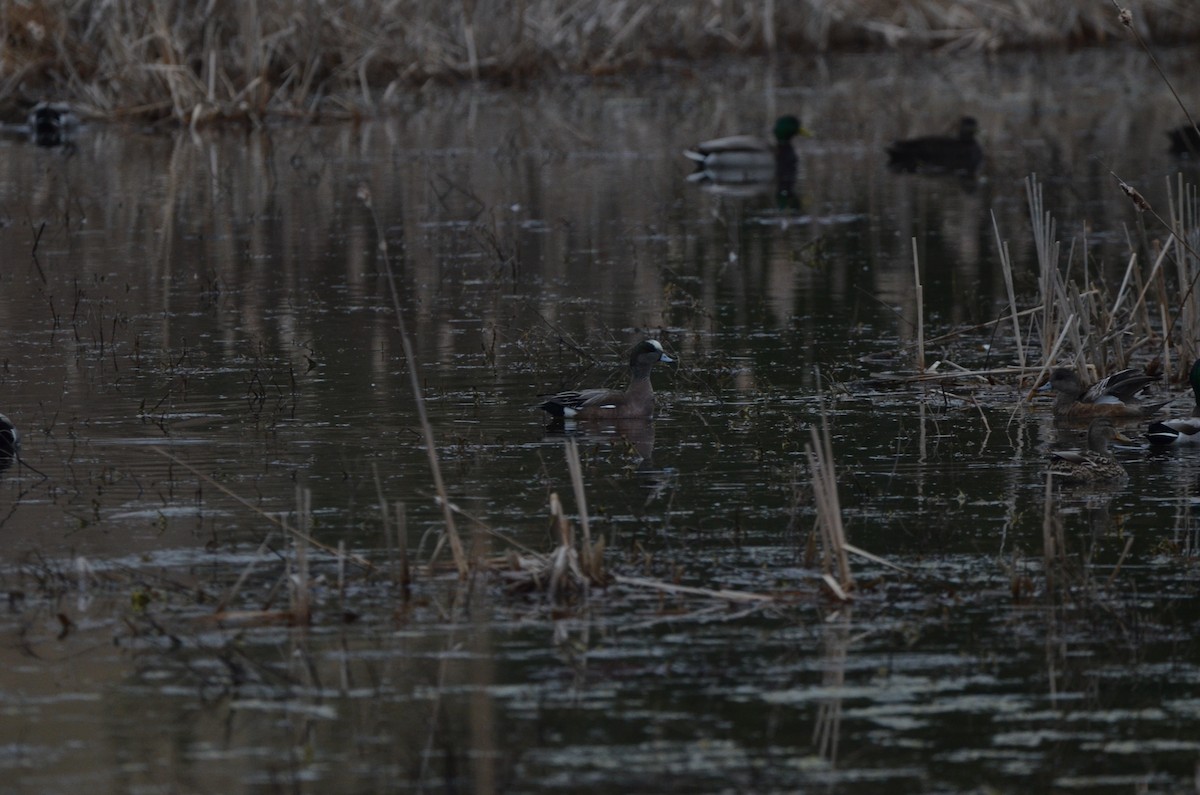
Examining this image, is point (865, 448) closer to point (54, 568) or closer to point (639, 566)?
point (639, 566)

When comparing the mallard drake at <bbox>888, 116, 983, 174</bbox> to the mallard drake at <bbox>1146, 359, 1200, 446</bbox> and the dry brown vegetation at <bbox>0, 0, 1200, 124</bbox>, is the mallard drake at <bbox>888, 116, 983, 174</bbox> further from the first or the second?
the mallard drake at <bbox>1146, 359, 1200, 446</bbox>

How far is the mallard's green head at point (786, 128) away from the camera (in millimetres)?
25562

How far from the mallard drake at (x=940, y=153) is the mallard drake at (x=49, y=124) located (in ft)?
36.8

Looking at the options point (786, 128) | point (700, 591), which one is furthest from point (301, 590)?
point (786, 128)

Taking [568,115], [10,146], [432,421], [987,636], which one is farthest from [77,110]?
[987,636]

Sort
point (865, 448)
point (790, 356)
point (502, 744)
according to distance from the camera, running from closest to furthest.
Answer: point (502, 744), point (865, 448), point (790, 356)

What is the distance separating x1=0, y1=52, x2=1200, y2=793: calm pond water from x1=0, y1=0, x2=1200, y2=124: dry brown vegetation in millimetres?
7992

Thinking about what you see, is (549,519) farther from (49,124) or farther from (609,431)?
(49,124)

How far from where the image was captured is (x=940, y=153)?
2538 cm

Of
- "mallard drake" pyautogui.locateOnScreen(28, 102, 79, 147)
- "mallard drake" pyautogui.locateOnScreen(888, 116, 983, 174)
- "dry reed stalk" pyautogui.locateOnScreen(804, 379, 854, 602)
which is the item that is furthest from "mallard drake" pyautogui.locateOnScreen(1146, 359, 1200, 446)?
"mallard drake" pyautogui.locateOnScreen(28, 102, 79, 147)

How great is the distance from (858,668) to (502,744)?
1.37m

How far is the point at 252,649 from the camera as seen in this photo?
23.9ft

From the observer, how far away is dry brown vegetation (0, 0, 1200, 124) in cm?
2888

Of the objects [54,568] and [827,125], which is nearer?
[54,568]
